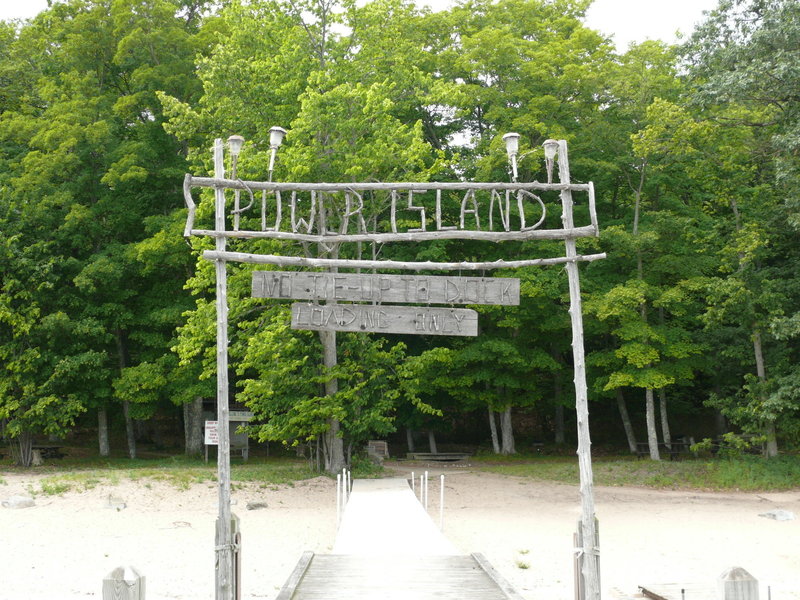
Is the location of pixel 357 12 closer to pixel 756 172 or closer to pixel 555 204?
pixel 555 204

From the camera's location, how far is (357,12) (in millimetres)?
20078

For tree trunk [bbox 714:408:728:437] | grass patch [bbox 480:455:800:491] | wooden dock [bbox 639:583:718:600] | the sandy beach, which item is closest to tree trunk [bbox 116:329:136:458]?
the sandy beach

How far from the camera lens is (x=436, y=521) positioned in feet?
47.6

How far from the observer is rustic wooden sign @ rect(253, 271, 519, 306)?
8.51m

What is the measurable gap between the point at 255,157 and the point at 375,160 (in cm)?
265

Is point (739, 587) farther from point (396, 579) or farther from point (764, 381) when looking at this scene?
point (764, 381)

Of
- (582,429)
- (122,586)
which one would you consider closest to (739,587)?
(122,586)

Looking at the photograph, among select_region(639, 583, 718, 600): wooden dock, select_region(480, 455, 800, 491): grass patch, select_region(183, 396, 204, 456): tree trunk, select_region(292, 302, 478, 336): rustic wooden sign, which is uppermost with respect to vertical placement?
select_region(292, 302, 478, 336): rustic wooden sign

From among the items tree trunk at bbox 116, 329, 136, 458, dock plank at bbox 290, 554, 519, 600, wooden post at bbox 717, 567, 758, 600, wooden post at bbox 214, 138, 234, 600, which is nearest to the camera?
wooden post at bbox 717, 567, 758, 600

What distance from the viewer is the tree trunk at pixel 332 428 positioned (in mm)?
19062

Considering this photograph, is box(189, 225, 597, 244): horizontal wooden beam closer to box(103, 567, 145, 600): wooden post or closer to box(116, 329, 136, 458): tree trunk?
box(103, 567, 145, 600): wooden post

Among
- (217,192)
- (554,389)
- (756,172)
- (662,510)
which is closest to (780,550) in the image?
(662,510)

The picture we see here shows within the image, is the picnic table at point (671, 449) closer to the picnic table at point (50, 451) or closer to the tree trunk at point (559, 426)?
the tree trunk at point (559, 426)

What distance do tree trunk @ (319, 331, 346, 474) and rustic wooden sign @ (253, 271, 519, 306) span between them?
10.4 m
